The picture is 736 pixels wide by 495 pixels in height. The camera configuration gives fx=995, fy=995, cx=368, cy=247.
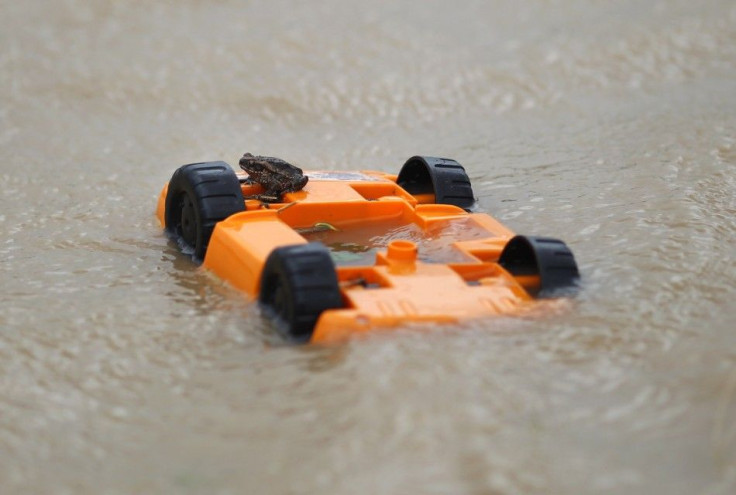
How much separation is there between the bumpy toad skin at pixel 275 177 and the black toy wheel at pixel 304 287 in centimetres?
109

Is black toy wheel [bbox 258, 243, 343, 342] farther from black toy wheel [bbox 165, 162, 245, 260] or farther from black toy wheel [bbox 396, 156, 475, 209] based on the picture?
black toy wheel [bbox 396, 156, 475, 209]

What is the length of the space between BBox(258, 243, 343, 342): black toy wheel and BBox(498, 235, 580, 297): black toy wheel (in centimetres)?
88

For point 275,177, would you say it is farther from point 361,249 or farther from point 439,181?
point 439,181

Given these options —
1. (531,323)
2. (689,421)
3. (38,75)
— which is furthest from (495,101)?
(689,421)

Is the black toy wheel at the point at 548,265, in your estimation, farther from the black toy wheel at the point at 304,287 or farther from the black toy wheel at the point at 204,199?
the black toy wheel at the point at 204,199

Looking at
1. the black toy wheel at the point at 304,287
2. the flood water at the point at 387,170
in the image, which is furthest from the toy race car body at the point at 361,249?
the flood water at the point at 387,170

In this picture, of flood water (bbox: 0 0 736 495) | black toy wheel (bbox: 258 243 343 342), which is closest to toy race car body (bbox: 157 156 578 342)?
black toy wheel (bbox: 258 243 343 342)

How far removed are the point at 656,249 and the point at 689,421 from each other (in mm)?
1639

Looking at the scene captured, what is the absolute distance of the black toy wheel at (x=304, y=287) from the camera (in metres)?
3.77

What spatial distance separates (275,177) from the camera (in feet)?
16.5

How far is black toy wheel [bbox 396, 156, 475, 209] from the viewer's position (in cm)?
532

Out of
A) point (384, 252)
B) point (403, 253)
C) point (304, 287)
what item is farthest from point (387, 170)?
point (304, 287)

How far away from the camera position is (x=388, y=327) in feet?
12.1

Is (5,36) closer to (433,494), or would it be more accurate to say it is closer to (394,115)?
(394,115)
